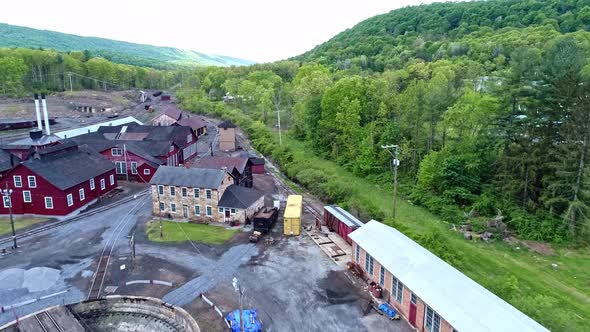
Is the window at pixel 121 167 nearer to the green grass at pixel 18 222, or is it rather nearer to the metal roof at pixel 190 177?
the green grass at pixel 18 222

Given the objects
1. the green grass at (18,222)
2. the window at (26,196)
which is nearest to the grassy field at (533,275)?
the green grass at (18,222)

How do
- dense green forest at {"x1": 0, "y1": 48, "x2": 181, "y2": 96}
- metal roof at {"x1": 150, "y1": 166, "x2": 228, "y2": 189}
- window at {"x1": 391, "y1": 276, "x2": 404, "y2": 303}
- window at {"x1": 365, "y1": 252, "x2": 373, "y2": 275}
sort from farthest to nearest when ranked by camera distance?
1. dense green forest at {"x1": 0, "y1": 48, "x2": 181, "y2": 96}
2. metal roof at {"x1": 150, "y1": 166, "x2": 228, "y2": 189}
3. window at {"x1": 365, "y1": 252, "x2": 373, "y2": 275}
4. window at {"x1": 391, "y1": 276, "x2": 404, "y2": 303}

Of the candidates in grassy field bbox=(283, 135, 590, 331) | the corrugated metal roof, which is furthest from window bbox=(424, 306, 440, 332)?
the corrugated metal roof

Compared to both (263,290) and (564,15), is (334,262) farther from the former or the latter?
(564,15)

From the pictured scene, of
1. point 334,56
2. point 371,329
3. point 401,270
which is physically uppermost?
point 334,56

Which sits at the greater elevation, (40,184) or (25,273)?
(40,184)

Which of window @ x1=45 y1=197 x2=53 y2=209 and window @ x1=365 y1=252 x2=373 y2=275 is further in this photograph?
window @ x1=45 y1=197 x2=53 y2=209

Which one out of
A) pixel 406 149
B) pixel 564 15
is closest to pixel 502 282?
pixel 406 149

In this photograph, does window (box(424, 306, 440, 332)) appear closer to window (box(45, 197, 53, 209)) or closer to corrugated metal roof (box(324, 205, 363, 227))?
corrugated metal roof (box(324, 205, 363, 227))
